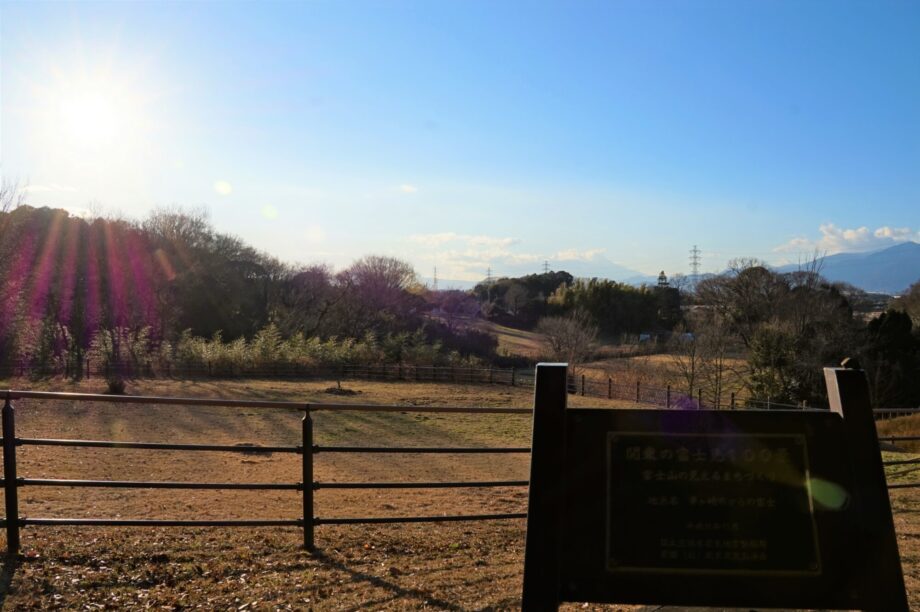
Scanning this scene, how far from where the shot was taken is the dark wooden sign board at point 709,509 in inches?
113

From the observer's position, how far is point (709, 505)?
2.96m

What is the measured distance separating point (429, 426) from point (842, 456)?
1775 centimetres

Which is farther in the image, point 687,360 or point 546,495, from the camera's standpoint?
point 687,360

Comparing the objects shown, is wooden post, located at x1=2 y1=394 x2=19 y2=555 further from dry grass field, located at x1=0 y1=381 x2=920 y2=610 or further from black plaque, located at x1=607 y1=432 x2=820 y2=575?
black plaque, located at x1=607 y1=432 x2=820 y2=575

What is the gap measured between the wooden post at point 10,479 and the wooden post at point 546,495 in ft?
13.5

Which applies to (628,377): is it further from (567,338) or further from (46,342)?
(46,342)

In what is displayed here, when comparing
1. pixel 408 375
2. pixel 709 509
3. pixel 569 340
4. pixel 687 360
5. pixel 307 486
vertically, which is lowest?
pixel 408 375

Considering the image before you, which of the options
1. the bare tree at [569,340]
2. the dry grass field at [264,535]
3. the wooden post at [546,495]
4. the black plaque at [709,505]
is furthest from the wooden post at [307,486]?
the bare tree at [569,340]

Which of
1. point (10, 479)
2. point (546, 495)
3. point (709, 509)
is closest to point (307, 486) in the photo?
point (10, 479)

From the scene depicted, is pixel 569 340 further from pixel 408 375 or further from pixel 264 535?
pixel 264 535

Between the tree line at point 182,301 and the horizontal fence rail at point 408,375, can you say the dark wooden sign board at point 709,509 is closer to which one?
the horizontal fence rail at point 408,375

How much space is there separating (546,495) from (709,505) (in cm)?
75

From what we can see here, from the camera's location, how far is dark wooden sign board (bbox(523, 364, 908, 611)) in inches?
113

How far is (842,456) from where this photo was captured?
3.07 metres
